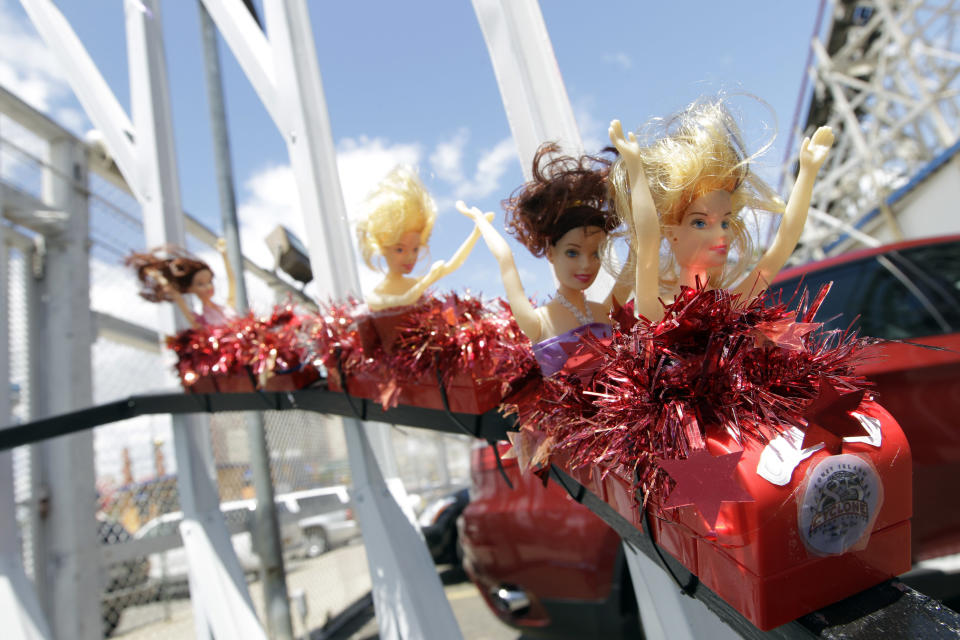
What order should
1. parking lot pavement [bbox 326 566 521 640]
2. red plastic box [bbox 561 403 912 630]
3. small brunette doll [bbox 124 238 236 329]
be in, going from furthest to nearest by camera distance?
parking lot pavement [bbox 326 566 521 640] → small brunette doll [bbox 124 238 236 329] → red plastic box [bbox 561 403 912 630]

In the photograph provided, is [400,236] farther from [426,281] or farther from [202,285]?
[202,285]

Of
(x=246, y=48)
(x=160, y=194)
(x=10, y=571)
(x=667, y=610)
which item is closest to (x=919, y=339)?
(x=667, y=610)

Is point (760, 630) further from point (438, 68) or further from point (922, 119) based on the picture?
point (922, 119)

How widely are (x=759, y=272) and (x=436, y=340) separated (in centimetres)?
71

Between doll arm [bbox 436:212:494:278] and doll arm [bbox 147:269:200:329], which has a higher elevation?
doll arm [bbox 147:269:200:329]

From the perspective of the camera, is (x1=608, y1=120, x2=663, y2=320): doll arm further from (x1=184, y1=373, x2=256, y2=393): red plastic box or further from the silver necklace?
(x1=184, y1=373, x2=256, y2=393): red plastic box

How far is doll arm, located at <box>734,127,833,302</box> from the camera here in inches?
34.4

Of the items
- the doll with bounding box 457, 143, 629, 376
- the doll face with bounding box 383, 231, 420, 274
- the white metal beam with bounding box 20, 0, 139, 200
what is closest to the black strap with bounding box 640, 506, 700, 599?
the doll with bounding box 457, 143, 629, 376

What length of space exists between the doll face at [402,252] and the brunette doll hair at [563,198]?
0.46m

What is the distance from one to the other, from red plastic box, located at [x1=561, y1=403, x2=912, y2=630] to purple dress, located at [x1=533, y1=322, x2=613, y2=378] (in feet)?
1.06

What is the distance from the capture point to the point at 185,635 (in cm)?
320

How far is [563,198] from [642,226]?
269 mm

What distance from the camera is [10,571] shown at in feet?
7.14

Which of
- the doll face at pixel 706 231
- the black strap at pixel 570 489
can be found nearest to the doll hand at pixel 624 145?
the doll face at pixel 706 231
